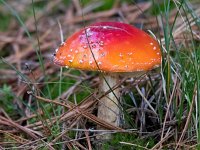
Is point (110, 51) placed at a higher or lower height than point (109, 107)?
higher

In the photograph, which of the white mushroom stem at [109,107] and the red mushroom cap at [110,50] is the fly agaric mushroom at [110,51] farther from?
the white mushroom stem at [109,107]

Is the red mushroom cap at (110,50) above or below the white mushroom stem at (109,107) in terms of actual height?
above

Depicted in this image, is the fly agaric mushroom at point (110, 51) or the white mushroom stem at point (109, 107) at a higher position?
the fly agaric mushroom at point (110, 51)

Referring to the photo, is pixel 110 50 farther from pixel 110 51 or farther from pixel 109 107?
pixel 109 107

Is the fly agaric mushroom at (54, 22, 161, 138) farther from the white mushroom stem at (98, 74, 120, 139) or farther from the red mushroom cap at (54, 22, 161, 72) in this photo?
the white mushroom stem at (98, 74, 120, 139)

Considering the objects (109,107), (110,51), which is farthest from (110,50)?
(109,107)

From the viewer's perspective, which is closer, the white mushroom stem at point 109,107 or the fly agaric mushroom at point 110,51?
the fly agaric mushroom at point 110,51

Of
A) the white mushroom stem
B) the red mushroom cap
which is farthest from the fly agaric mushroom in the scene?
the white mushroom stem

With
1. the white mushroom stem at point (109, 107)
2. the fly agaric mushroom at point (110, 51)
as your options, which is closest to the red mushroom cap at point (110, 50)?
the fly agaric mushroom at point (110, 51)
